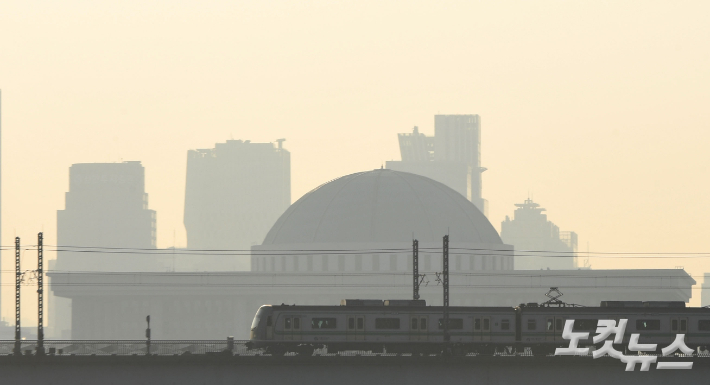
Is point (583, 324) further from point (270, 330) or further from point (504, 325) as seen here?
point (270, 330)

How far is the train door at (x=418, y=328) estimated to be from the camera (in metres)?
76.9

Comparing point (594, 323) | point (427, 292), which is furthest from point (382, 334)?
point (427, 292)

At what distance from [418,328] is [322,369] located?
34.7 ft

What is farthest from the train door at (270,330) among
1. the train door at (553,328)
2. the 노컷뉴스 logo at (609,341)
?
the 노컷뉴스 logo at (609,341)

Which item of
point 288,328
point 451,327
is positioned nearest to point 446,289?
point 451,327

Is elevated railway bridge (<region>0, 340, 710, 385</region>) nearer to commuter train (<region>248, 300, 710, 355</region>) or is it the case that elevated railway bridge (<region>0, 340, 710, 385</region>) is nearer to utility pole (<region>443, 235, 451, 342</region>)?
utility pole (<region>443, 235, 451, 342</region>)

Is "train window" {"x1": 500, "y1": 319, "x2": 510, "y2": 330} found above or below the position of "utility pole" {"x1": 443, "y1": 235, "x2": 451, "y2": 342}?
below

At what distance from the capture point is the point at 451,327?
253 ft

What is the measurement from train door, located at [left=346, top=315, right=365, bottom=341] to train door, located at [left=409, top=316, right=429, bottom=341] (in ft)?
8.57

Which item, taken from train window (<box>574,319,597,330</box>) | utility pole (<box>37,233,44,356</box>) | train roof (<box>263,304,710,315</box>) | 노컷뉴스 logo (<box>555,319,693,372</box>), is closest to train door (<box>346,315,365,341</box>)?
train roof (<box>263,304,710,315</box>)

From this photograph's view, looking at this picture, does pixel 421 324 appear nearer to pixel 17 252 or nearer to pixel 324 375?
pixel 324 375

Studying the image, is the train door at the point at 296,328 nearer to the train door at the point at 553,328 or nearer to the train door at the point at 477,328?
A: the train door at the point at 477,328

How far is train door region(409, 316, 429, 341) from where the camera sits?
7688 cm

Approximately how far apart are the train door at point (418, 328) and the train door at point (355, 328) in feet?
8.57
